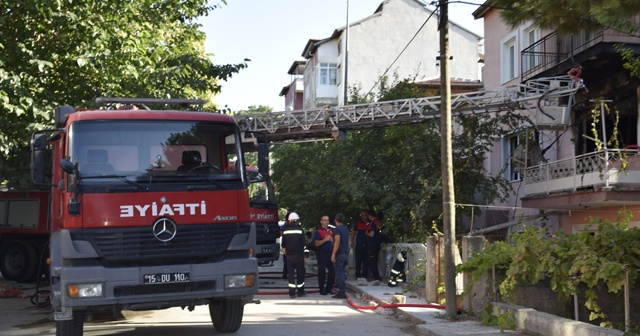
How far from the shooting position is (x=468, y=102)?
19.6 meters

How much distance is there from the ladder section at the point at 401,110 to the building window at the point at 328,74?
2928cm

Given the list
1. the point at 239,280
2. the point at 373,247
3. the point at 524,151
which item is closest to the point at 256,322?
the point at 239,280

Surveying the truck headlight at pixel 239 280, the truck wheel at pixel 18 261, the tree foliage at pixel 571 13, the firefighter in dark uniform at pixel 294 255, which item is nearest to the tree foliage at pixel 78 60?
the firefighter in dark uniform at pixel 294 255

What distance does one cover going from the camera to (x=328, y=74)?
164 feet

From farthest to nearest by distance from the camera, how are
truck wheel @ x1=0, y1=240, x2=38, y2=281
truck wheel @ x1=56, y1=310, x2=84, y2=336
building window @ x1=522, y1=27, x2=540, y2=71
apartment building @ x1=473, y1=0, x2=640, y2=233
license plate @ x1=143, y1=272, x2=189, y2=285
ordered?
building window @ x1=522, y1=27, x2=540, y2=71, truck wheel @ x1=0, y1=240, x2=38, y2=281, apartment building @ x1=473, y1=0, x2=640, y2=233, truck wheel @ x1=56, y1=310, x2=84, y2=336, license plate @ x1=143, y1=272, x2=189, y2=285

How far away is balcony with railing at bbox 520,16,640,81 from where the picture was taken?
18812 mm

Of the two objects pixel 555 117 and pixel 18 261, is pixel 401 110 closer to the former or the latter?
pixel 555 117

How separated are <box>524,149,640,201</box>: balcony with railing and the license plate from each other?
11.9 m

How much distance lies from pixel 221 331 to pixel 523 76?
15.2 m

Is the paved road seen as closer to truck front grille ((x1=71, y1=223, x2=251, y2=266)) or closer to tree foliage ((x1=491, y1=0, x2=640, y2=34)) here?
truck front grille ((x1=71, y1=223, x2=251, y2=266))

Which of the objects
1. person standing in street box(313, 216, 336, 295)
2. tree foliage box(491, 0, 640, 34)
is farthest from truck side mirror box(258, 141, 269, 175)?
person standing in street box(313, 216, 336, 295)

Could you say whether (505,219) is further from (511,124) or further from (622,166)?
(622,166)

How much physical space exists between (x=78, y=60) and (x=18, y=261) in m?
8.96

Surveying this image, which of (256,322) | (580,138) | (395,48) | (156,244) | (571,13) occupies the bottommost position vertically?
(256,322)
